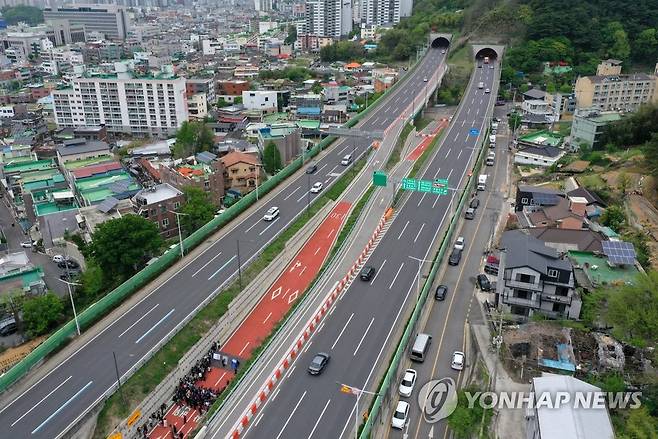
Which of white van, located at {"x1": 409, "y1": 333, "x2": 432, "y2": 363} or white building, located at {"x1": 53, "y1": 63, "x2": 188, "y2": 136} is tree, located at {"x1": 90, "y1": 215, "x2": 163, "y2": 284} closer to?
white van, located at {"x1": 409, "y1": 333, "x2": 432, "y2": 363}

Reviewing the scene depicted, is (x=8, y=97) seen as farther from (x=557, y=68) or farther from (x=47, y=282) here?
(x=557, y=68)

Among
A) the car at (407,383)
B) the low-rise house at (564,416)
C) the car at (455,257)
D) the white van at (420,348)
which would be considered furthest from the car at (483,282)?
the low-rise house at (564,416)

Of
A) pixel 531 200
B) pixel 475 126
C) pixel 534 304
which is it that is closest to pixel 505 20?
pixel 475 126

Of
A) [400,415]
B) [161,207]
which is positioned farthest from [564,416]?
[161,207]
